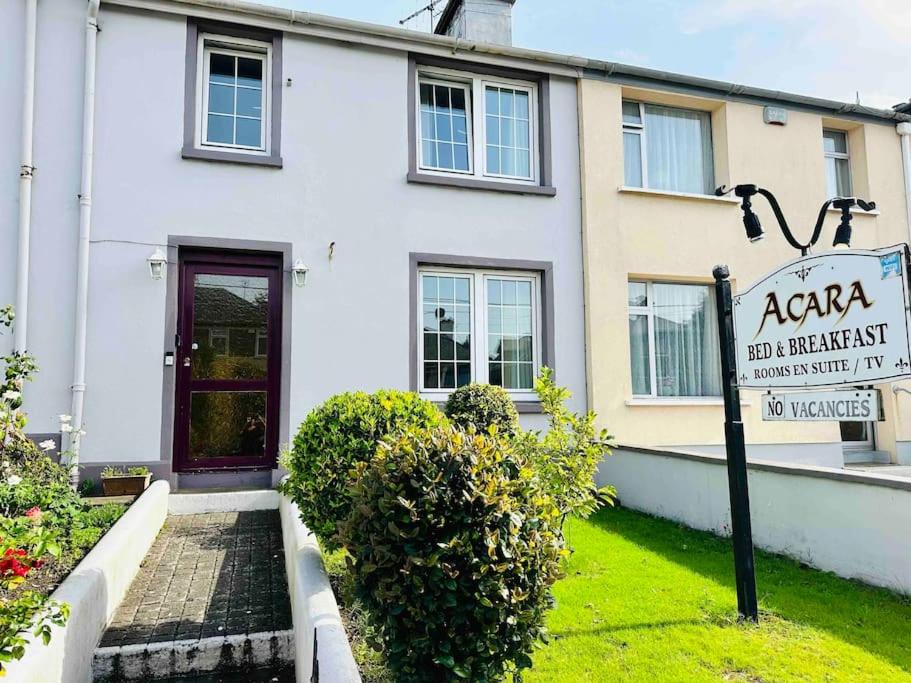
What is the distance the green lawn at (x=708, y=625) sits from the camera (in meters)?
→ 3.18

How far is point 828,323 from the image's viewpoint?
3.55 m

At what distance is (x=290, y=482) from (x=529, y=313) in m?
4.81

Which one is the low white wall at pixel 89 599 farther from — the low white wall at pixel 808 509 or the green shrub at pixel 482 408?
the low white wall at pixel 808 509

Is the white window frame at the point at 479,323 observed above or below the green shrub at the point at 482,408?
above

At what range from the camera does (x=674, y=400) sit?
8.61 m

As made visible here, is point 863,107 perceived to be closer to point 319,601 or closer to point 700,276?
point 700,276

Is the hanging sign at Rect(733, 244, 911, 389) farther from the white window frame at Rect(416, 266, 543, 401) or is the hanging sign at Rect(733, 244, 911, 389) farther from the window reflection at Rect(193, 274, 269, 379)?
the window reflection at Rect(193, 274, 269, 379)

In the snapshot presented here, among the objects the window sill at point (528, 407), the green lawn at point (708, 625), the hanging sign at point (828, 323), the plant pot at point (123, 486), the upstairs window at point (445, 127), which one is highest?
the upstairs window at point (445, 127)

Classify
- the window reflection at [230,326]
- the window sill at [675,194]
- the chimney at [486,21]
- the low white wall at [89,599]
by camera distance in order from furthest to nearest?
the chimney at [486,21] → the window sill at [675,194] → the window reflection at [230,326] → the low white wall at [89,599]

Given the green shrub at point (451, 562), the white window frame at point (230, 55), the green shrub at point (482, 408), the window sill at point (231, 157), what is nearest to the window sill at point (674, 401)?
the green shrub at point (482, 408)

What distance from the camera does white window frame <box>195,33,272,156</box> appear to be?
7270 millimetres

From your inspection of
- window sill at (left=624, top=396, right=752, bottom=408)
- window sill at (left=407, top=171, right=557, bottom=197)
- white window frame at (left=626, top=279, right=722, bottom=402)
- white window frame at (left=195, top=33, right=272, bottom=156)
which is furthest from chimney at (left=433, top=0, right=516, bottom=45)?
window sill at (left=624, top=396, right=752, bottom=408)

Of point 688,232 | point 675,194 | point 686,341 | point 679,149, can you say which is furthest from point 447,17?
point 686,341

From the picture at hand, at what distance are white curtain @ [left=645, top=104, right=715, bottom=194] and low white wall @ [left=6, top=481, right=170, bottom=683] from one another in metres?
8.10
